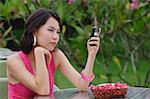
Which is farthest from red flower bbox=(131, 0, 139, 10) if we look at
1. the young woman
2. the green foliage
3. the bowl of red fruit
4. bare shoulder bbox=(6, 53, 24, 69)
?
bare shoulder bbox=(6, 53, 24, 69)

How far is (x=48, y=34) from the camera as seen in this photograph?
2.81 m

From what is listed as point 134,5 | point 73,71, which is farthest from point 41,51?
point 134,5

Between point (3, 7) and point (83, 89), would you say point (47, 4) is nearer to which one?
point (3, 7)

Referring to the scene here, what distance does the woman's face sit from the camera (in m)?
2.81

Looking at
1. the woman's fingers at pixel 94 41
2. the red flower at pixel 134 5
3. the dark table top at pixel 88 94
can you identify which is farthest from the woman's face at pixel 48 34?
the red flower at pixel 134 5

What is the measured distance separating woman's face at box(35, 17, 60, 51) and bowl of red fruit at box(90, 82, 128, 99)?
37cm

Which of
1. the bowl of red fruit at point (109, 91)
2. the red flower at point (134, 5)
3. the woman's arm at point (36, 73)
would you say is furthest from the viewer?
the red flower at point (134, 5)

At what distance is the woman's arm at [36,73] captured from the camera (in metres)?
2.80

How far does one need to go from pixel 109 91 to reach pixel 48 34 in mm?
490

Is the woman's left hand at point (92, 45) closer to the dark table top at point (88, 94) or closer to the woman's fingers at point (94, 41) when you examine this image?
the woman's fingers at point (94, 41)

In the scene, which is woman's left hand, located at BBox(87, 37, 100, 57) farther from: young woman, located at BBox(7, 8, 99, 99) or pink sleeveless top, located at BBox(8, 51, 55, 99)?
pink sleeveless top, located at BBox(8, 51, 55, 99)

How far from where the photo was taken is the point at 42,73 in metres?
2.81

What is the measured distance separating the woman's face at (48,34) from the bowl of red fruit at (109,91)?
37 cm

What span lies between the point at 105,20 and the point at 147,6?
52 centimetres
